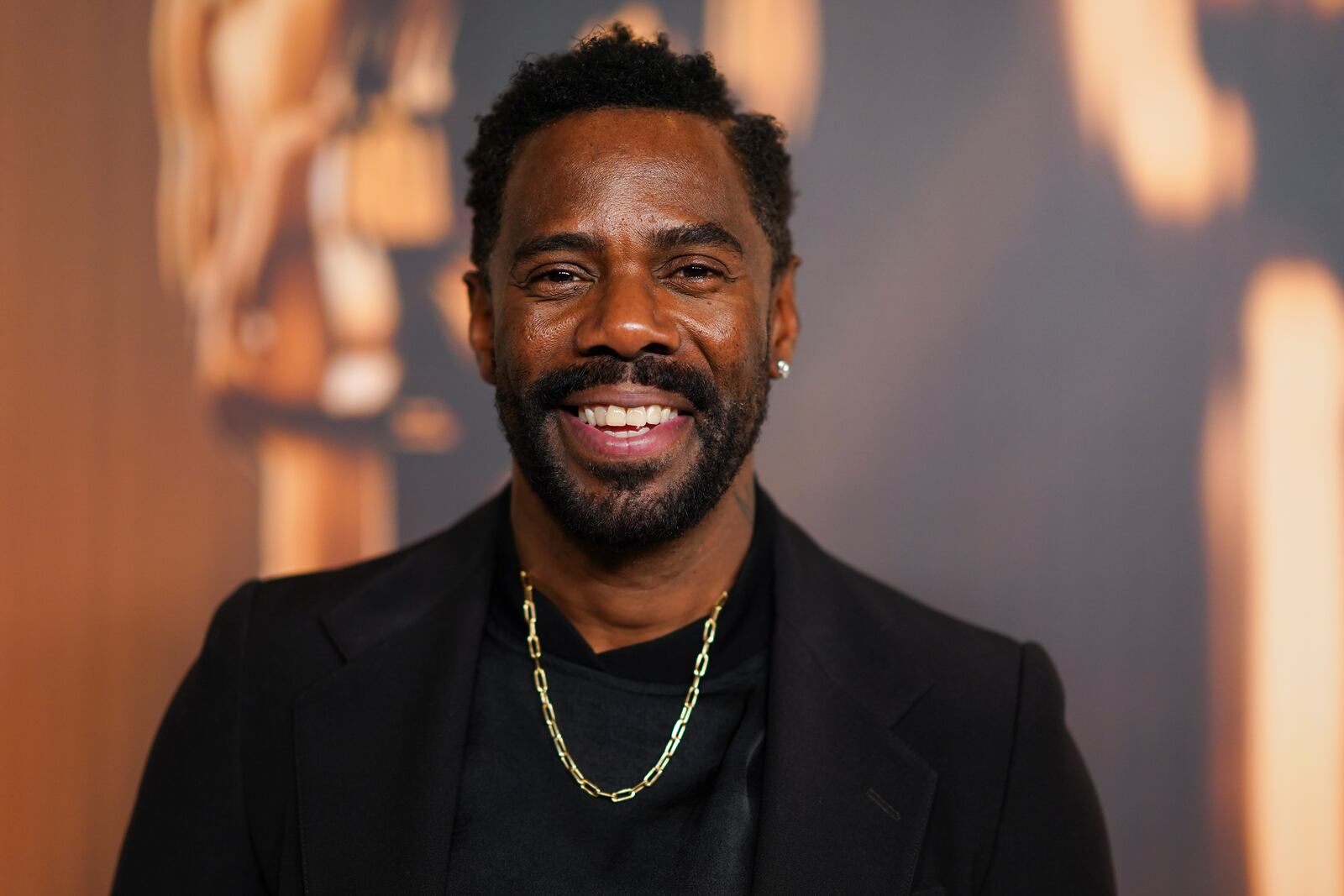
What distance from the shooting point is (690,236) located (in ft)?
7.07

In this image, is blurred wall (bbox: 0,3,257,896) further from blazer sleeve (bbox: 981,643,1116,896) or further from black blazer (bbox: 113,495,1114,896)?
blazer sleeve (bbox: 981,643,1116,896)

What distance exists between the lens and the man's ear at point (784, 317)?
2430mm

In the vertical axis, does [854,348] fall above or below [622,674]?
above

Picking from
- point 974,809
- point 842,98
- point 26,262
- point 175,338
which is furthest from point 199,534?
point 974,809

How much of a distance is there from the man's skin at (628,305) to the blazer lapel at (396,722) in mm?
153

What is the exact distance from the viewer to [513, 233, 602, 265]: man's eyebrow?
2.15 meters

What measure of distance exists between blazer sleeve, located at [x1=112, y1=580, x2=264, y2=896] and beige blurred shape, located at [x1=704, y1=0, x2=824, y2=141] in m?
1.77

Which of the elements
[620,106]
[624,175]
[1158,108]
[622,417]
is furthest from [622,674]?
[1158,108]

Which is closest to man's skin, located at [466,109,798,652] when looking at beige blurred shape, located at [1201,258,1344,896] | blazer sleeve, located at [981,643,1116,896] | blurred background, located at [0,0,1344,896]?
blazer sleeve, located at [981,643,1116,896]

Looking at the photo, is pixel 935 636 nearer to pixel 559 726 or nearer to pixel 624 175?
pixel 559 726

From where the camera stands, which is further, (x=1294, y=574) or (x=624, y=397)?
(x=1294, y=574)

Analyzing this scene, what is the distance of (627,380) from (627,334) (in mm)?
71

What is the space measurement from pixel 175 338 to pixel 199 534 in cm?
47

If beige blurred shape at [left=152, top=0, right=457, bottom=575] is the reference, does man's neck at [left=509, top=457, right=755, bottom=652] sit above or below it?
below
